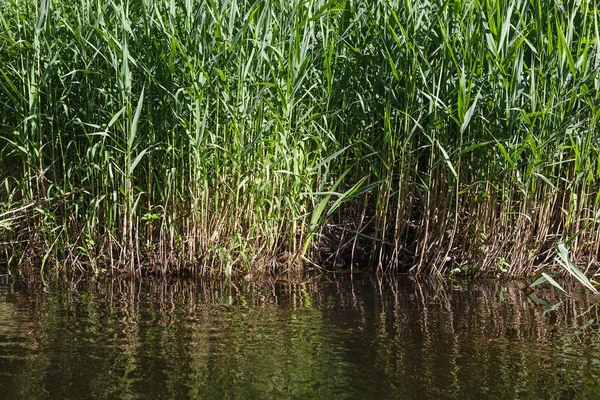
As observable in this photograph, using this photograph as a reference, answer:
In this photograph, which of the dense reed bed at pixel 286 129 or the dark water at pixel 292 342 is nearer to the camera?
the dark water at pixel 292 342

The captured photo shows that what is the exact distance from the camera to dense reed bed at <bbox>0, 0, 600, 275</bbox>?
4480 millimetres

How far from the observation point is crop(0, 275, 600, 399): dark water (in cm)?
271

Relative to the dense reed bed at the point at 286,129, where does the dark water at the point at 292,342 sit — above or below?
below

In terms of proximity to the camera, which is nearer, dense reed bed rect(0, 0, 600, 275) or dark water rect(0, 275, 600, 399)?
dark water rect(0, 275, 600, 399)

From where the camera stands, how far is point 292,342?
3285mm

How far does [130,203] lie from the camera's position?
4.62 metres

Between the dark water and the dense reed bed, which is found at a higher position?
the dense reed bed

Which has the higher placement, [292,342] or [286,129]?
[286,129]

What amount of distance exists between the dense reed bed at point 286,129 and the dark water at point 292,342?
1.22 feet

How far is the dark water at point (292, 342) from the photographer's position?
2.71 metres

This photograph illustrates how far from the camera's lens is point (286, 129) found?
4.68m

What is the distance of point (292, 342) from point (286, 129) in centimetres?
170

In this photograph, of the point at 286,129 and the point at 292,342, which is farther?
the point at 286,129

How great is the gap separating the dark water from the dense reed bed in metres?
0.37
